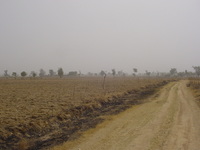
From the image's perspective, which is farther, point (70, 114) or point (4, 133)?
point (70, 114)

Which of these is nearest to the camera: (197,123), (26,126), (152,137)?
(152,137)

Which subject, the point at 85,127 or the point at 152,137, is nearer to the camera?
the point at 152,137

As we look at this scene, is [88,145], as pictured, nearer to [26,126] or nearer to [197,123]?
[26,126]

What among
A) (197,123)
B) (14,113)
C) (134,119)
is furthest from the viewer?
(14,113)

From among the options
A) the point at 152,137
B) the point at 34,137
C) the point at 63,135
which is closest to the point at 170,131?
the point at 152,137

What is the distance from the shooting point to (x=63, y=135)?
35.1 ft

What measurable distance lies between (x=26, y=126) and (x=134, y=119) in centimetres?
658

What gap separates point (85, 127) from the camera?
39.9 feet

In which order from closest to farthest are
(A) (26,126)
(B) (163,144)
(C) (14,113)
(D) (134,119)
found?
(B) (163,144), (A) (26,126), (D) (134,119), (C) (14,113)

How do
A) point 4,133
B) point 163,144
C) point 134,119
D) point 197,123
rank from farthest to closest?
point 134,119 < point 197,123 < point 4,133 < point 163,144

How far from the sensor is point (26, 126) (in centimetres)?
1183

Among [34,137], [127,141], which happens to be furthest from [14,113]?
[127,141]

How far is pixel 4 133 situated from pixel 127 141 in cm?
608

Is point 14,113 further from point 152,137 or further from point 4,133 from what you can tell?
point 152,137
